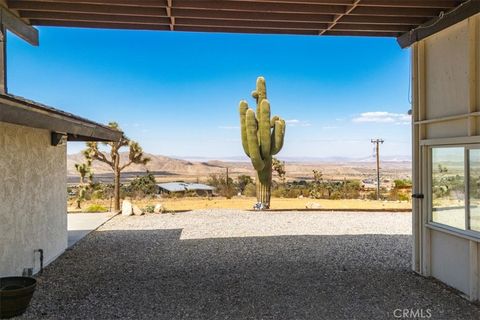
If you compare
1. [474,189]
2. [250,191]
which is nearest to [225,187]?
[250,191]

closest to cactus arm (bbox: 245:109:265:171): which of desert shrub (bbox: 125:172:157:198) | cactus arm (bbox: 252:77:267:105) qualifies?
cactus arm (bbox: 252:77:267:105)

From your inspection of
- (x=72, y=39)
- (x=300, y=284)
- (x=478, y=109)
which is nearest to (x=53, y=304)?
(x=300, y=284)

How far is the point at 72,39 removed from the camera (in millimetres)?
24516

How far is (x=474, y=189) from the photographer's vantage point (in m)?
5.16

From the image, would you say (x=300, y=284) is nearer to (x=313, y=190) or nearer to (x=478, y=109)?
(x=478, y=109)

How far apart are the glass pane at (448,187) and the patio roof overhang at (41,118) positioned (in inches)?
207

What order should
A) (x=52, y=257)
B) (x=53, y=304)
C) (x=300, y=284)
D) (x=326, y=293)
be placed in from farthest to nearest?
(x=52, y=257) → (x=300, y=284) → (x=326, y=293) → (x=53, y=304)

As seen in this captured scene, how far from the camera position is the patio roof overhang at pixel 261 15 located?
5.61m

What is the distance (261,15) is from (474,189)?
147 inches

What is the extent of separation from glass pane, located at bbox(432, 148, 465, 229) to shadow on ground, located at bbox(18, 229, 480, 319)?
95 centimetres

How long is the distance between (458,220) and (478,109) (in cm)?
146

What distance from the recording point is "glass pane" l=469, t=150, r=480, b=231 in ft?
16.7

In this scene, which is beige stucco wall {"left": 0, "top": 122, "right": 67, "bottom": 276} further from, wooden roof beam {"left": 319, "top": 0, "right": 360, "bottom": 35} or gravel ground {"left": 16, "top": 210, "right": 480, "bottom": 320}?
wooden roof beam {"left": 319, "top": 0, "right": 360, "bottom": 35}

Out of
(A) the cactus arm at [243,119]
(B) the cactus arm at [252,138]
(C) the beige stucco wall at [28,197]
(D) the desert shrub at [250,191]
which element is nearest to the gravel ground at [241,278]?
(C) the beige stucco wall at [28,197]
